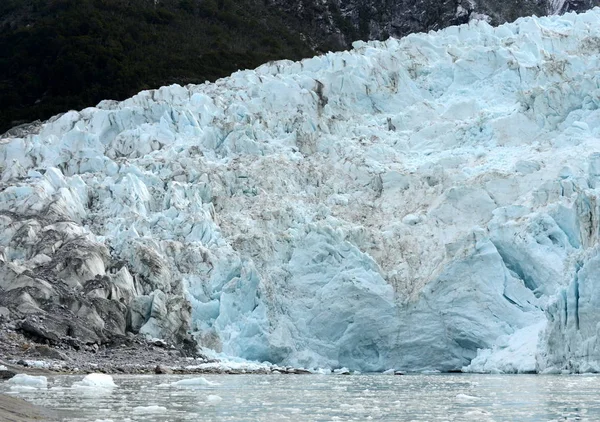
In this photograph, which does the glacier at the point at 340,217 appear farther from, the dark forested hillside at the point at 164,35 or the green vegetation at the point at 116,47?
the dark forested hillside at the point at 164,35

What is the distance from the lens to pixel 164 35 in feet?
158

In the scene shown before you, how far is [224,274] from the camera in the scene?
23203 mm

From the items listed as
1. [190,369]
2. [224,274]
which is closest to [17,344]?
[190,369]

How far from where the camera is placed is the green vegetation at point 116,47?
41.8 meters

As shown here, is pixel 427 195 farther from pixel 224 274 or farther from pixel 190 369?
pixel 190 369

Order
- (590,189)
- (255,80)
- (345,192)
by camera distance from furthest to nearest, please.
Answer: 1. (255,80)
2. (345,192)
3. (590,189)

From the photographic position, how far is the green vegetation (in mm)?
41781

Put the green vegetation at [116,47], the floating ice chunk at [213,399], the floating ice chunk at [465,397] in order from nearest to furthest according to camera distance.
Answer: the floating ice chunk at [213,399] → the floating ice chunk at [465,397] → the green vegetation at [116,47]

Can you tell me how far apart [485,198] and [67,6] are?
1218 inches

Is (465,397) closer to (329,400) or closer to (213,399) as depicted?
(329,400)

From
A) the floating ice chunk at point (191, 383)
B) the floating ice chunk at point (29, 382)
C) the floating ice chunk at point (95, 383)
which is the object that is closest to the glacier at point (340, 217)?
the floating ice chunk at point (191, 383)

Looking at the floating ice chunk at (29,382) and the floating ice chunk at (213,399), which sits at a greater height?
the floating ice chunk at (213,399)

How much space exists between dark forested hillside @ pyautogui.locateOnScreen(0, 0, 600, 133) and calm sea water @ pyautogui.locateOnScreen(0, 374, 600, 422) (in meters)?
26.7

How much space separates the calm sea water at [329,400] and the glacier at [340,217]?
15.6 feet
